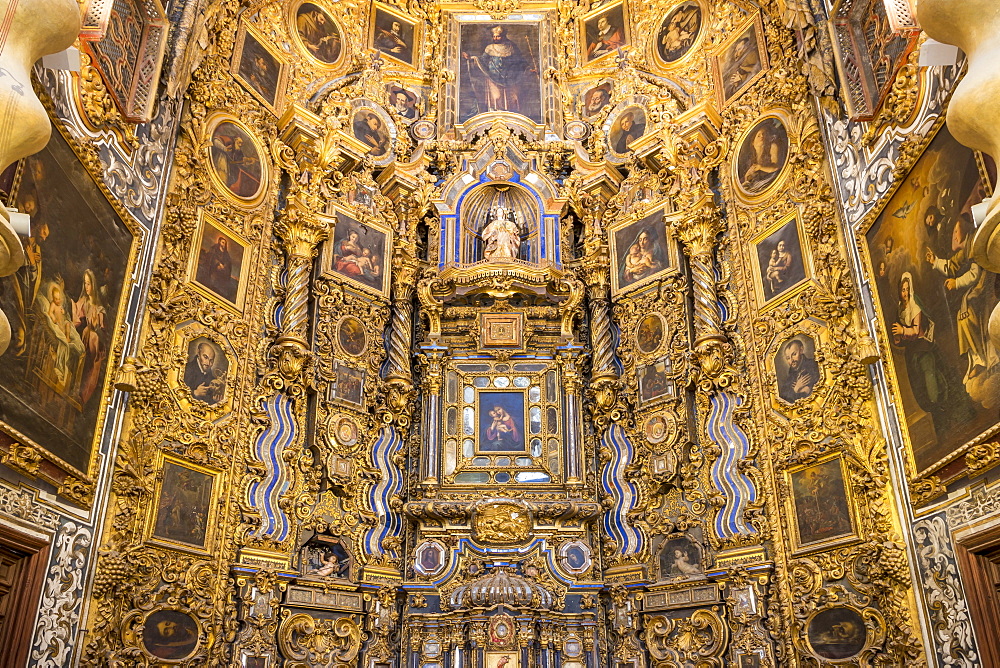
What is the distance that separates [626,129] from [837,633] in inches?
436

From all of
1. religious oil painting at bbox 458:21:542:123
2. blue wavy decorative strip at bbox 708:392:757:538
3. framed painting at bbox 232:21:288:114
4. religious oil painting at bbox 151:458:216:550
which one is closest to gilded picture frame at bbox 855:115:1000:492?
blue wavy decorative strip at bbox 708:392:757:538

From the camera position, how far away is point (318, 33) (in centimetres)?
1794

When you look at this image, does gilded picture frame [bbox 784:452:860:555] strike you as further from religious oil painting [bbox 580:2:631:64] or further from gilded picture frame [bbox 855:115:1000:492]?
religious oil painting [bbox 580:2:631:64]

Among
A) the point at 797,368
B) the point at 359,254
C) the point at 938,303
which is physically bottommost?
the point at 938,303

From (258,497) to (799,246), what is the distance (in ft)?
31.4

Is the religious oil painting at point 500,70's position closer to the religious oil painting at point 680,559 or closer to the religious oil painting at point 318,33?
the religious oil painting at point 318,33

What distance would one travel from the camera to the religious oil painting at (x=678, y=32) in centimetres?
1758

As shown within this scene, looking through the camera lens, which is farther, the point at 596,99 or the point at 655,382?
the point at 596,99

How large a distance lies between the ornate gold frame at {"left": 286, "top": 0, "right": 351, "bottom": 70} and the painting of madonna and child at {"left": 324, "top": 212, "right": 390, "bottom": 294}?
3.78 meters

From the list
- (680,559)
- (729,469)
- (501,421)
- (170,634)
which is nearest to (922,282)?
(729,469)

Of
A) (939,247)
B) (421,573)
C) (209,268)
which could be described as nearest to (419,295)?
(209,268)

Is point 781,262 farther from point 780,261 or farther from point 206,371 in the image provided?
point 206,371

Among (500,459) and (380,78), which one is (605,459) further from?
(380,78)

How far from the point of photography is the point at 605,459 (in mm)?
15508
